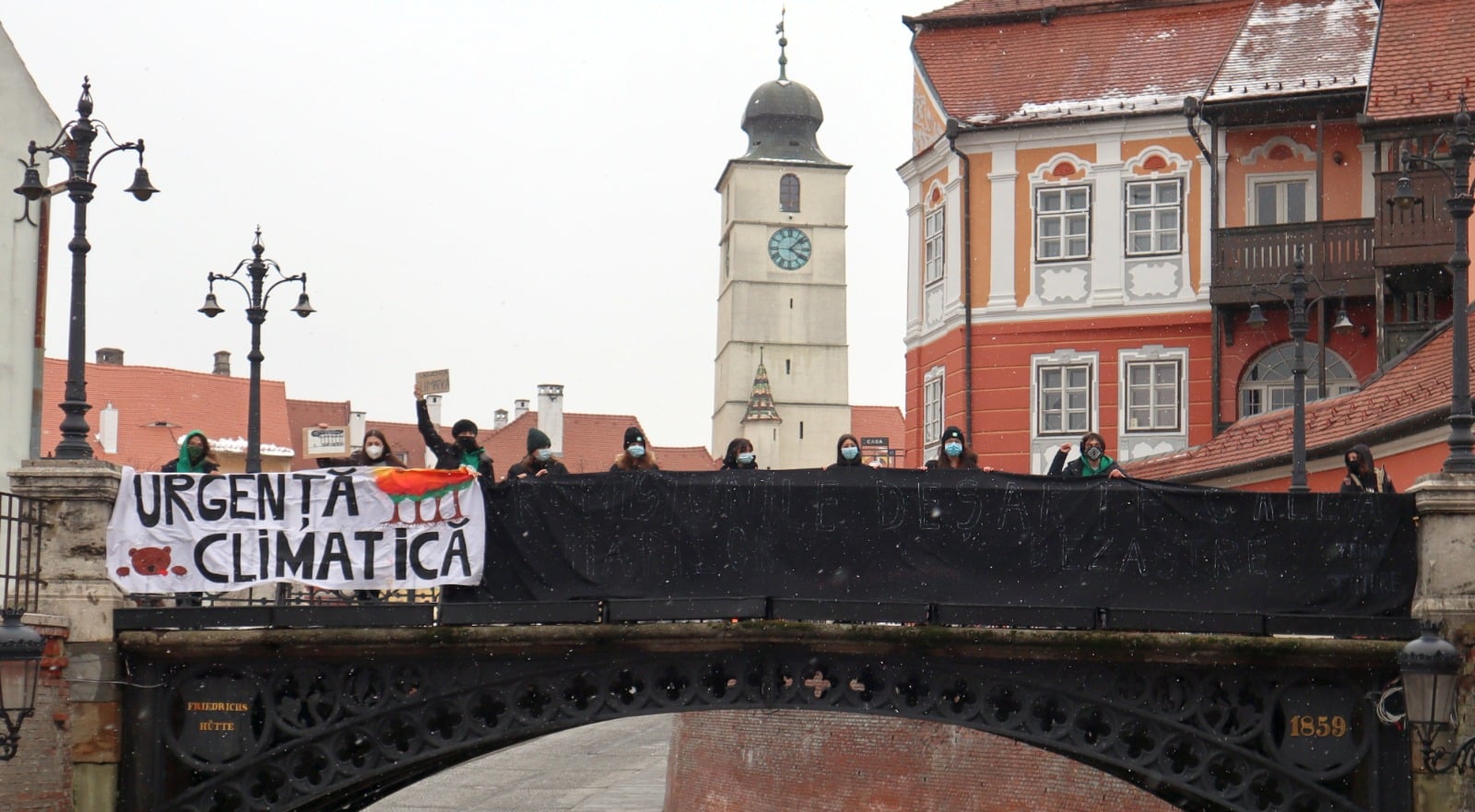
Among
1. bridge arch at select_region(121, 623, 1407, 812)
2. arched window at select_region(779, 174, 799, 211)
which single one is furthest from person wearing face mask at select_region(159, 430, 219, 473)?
arched window at select_region(779, 174, 799, 211)

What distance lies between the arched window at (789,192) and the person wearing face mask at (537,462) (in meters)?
97.4

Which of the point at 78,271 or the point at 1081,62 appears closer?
the point at 78,271

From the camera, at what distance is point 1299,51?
4144 cm

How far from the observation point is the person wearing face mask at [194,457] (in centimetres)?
2106

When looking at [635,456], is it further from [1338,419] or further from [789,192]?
[789,192]

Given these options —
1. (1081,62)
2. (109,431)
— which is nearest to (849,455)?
(1081,62)

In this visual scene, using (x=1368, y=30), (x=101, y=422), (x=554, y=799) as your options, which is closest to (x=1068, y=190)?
(x=1368, y=30)

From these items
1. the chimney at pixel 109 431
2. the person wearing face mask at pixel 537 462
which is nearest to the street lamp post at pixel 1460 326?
the person wearing face mask at pixel 537 462

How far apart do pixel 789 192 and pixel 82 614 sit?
99900mm

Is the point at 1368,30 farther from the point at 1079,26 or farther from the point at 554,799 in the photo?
the point at 554,799

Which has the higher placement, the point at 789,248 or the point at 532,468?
the point at 789,248

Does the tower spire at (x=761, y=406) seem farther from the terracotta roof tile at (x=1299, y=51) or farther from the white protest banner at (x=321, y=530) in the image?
the white protest banner at (x=321, y=530)

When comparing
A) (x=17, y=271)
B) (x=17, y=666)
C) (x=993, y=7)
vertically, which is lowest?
(x=17, y=666)

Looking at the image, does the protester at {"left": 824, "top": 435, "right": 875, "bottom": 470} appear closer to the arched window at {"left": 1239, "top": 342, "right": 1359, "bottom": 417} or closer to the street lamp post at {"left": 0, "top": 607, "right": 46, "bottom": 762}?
the street lamp post at {"left": 0, "top": 607, "right": 46, "bottom": 762}
